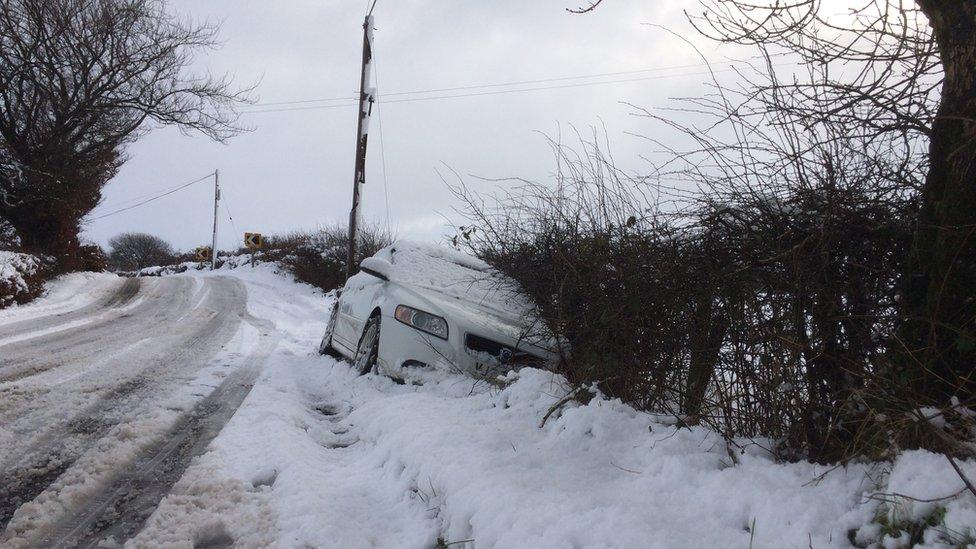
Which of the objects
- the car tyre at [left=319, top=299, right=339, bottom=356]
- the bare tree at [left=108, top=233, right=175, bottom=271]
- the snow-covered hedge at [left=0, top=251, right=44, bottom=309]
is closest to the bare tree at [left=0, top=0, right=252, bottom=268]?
the snow-covered hedge at [left=0, top=251, right=44, bottom=309]

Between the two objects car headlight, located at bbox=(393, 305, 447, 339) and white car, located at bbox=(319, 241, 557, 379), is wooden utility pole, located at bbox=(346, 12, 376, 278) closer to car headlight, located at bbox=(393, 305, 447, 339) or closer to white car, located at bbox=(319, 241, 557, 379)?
white car, located at bbox=(319, 241, 557, 379)

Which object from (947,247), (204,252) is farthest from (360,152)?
(204,252)

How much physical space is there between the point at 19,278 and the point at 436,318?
41.9 feet

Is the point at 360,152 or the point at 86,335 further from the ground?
the point at 360,152

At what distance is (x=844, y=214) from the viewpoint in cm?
255

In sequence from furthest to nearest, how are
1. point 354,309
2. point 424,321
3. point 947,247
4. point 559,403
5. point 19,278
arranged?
point 19,278, point 354,309, point 424,321, point 559,403, point 947,247

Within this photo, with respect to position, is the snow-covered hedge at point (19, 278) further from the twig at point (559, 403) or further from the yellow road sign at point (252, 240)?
the twig at point (559, 403)

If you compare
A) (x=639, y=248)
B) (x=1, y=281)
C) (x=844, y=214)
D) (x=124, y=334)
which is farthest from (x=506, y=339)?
(x=1, y=281)

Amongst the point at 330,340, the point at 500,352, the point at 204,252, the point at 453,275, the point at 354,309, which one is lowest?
the point at 330,340

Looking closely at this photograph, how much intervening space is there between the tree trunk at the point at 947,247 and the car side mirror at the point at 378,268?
530 centimetres

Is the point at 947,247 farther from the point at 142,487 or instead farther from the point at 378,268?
the point at 378,268

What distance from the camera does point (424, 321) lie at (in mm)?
5770

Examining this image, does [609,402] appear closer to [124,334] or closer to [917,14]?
[917,14]

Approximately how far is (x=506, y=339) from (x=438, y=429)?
179 centimetres
